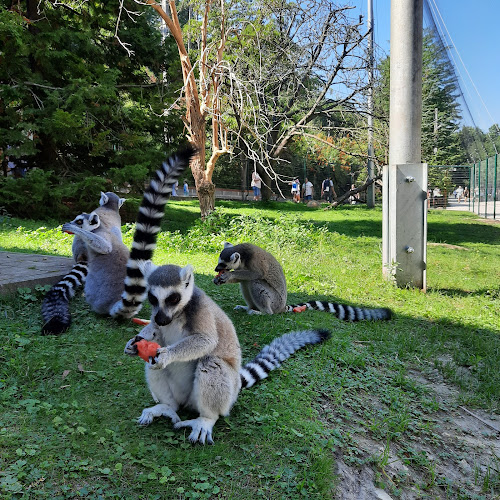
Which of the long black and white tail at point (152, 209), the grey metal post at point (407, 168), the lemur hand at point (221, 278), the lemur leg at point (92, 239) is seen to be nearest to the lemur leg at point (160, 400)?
the long black and white tail at point (152, 209)

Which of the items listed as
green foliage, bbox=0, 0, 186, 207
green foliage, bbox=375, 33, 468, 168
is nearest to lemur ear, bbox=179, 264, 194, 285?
green foliage, bbox=0, 0, 186, 207

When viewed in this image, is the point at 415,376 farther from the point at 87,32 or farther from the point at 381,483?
the point at 87,32

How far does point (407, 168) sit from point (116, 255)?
16.3 feet

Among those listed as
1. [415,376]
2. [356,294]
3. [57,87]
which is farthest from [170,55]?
[415,376]

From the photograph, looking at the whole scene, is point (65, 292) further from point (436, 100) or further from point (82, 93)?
point (436, 100)

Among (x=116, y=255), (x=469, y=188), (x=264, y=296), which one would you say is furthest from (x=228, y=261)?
(x=469, y=188)

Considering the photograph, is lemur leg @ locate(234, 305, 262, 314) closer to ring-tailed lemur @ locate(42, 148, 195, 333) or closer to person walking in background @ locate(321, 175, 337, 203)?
ring-tailed lemur @ locate(42, 148, 195, 333)

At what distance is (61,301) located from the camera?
15.3ft

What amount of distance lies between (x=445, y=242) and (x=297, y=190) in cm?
1682

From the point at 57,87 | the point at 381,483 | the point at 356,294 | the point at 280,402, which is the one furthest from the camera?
the point at 57,87

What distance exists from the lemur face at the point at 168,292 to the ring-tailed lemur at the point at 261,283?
2.47 meters

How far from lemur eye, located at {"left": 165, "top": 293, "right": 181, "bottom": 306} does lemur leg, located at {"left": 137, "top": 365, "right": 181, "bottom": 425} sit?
43 cm

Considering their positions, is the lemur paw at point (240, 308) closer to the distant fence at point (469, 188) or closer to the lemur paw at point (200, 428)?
the lemur paw at point (200, 428)

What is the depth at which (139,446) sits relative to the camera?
2.68 metres
